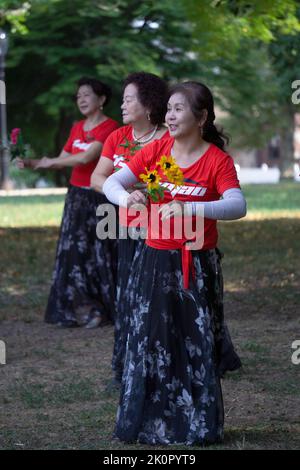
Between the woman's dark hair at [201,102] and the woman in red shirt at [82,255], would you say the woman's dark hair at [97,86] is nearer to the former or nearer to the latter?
the woman in red shirt at [82,255]

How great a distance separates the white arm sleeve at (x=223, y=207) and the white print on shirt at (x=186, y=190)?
0.47 feet

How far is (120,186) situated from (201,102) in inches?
23.8

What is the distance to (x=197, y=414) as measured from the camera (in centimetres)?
569

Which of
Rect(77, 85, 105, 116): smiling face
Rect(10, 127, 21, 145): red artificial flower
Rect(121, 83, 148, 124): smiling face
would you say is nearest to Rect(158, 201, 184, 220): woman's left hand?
Rect(121, 83, 148, 124): smiling face

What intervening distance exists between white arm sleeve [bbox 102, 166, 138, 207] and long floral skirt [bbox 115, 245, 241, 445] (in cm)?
35

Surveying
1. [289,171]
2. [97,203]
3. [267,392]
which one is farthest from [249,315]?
[289,171]

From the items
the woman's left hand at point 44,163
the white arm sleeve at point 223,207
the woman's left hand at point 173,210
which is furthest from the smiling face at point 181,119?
the woman's left hand at point 44,163

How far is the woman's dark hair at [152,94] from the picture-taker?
736 cm

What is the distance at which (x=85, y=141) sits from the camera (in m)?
9.80

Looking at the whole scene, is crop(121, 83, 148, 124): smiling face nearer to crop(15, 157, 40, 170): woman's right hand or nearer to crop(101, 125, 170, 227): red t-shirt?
crop(101, 125, 170, 227): red t-shirt

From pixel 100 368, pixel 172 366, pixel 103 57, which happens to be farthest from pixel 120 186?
pixel 103 57

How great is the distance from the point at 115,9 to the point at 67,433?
20.7 metres
